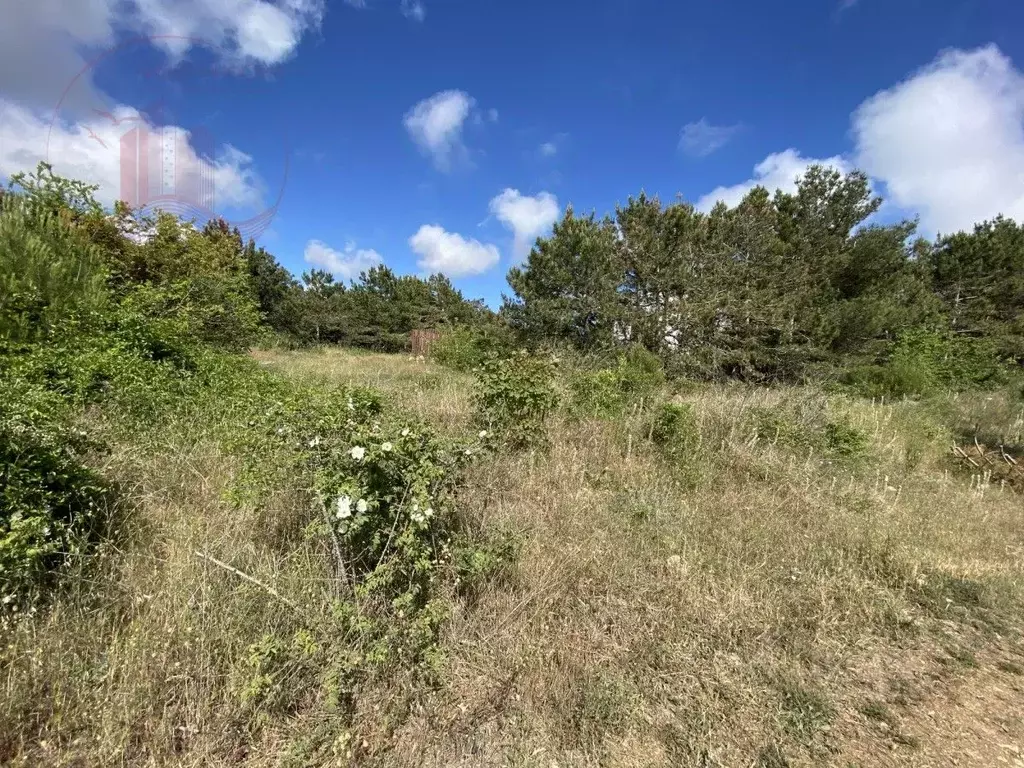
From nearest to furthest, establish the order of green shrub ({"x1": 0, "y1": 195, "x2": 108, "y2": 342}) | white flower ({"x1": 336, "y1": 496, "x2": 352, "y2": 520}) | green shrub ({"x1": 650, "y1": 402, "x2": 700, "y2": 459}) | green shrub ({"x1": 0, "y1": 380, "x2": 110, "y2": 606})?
green shrub ({"x1": 0, "y1": 380, "x2": 110, "y2": 606}) → white flower ({"x1": 336, "y1": 496, "x2": 352, "y2": 520}) → green shrub ({"x1": 0, "y1": 195, "x2": 108, "y2": 342}) → green shrub ({"x1": 650, "y1": 402, "x2": 700, "y2": 459})

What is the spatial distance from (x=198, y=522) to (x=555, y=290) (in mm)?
10494

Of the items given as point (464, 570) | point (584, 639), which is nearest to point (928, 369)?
point (584, 639)

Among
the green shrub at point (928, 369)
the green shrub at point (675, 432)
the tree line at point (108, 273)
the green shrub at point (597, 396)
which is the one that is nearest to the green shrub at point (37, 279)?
the tree line at point (108, 273)

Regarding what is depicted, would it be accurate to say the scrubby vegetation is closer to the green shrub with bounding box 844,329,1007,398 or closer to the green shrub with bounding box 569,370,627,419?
the green shrub with bounding box 569,370,627,419

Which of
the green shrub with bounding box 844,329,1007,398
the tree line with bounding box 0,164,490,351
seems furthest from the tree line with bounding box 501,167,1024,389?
the tree line with bounding box 0,164,490,351

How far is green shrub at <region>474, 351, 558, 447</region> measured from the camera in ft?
13.7

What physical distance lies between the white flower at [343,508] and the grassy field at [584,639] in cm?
38

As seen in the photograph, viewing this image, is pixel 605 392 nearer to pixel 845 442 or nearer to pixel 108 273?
pixel 845 442

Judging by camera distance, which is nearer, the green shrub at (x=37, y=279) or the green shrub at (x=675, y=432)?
the green shrub at (x=37, y=279)

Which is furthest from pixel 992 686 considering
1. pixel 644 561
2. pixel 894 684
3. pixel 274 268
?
pixel 274 268

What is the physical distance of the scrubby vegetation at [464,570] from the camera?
159 cm

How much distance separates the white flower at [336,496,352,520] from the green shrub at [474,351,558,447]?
2.30 m

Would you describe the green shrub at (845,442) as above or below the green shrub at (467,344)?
below

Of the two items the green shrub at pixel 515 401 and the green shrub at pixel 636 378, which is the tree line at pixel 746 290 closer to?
the green shrub at pixel 636 378
